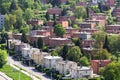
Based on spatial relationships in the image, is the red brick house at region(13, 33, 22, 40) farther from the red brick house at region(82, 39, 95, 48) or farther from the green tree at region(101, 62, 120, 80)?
the green tree at region(101, 62, 120, 80)

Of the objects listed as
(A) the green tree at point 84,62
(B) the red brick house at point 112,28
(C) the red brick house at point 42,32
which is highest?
(A) the green tree at point 84,62

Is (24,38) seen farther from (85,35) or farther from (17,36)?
(85,35)

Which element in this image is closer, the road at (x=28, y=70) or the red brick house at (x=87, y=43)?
the road at (x=28, y=70)

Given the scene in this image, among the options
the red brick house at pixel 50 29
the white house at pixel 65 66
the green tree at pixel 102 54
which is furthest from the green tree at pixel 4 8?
the white house at pixel 65 66

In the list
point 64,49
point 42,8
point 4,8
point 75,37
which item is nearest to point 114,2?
point 42,8

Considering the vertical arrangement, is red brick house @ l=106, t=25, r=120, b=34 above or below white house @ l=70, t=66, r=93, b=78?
below

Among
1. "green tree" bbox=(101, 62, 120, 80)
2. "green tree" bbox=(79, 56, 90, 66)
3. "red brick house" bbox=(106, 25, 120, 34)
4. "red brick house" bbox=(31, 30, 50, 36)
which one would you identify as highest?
"green tree" bbox=(101, 62, 120, 80)

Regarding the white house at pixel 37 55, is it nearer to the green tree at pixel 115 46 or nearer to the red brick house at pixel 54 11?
Answer: the green tree at pixel 115 46

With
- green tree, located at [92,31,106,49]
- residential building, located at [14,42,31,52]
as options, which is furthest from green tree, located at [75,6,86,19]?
residential building, located at [14,42,31,52]

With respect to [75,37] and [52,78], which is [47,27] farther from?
[52,78]

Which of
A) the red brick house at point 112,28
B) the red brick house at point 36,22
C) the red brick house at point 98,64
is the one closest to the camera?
the red brick house at point 98,64

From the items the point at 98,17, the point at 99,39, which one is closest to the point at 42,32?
the point at 99,39

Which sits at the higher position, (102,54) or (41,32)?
(102,54)
